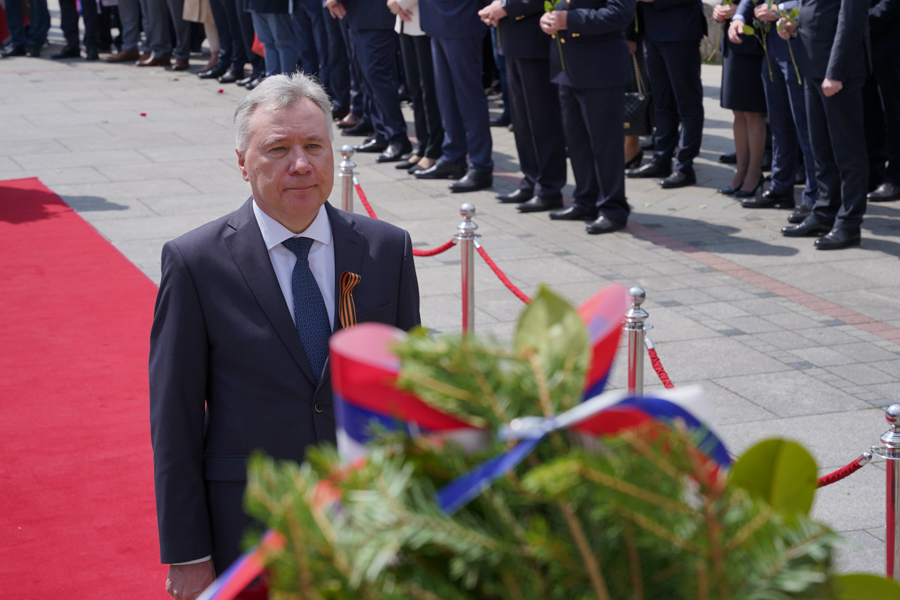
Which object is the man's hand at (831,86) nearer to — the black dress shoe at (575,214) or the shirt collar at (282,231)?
the black dress shoe at (575,214)

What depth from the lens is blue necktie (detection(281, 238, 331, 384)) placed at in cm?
258

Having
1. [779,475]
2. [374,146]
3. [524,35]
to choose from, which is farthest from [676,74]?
[779,475]

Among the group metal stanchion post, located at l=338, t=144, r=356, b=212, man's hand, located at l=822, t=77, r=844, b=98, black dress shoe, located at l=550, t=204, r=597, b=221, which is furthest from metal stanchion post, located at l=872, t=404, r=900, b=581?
black dress shoe, located at l=550, t=204, r=597, b=221

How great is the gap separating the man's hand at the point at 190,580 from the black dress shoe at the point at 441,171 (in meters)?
8.52

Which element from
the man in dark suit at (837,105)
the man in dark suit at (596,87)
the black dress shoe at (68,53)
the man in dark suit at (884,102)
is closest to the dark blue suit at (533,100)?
the man in dark suit at (596,87)

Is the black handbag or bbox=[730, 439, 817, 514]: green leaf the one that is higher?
bbox=[730, 439, 817, 514]: green leaf

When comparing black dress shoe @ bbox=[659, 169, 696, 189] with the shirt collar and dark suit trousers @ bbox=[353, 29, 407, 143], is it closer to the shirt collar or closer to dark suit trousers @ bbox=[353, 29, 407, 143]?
dark suit trousers @ bbox=[353, 29, 407, 143]

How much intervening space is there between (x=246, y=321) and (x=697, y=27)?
8.35 metres

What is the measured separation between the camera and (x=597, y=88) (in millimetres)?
8391

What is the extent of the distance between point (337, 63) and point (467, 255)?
832 cm

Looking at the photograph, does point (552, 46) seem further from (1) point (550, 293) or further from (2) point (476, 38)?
(1) point (550, 293)

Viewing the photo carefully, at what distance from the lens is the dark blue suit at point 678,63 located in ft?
32.4

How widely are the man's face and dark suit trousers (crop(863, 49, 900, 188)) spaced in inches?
289

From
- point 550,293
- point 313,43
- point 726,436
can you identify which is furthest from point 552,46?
point 550,293
